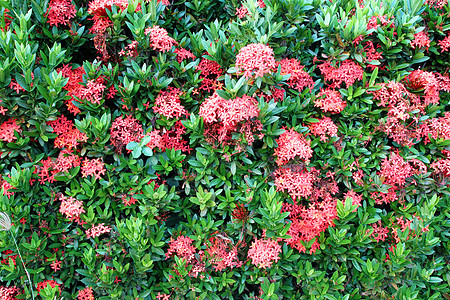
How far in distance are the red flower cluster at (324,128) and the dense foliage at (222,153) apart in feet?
0.04

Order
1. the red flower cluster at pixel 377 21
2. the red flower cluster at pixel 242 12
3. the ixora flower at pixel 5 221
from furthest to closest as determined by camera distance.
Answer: the red flower cluster at pixel 242 12, the red flower cluster at pixel 377 21, the ixora flower at pixel 5 221

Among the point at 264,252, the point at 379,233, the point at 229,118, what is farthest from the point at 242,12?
the point at 379,233

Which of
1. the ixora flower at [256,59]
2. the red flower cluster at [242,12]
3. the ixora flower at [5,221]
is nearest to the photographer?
the ixora flower at [5,221]

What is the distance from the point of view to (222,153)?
2.62 m

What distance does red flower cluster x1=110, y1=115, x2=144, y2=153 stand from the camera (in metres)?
2.59

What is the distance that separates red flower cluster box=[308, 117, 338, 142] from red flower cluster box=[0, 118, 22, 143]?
8.14ft

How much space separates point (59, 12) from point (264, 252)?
263 cm

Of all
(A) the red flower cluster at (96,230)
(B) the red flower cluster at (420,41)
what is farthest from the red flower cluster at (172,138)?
(B) the red flower cluster at (420,41)

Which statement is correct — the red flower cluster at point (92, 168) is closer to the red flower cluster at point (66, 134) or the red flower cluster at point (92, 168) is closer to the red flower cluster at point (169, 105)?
the red flower cluster at point (66, 134)

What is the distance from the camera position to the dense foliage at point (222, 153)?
8.18ft

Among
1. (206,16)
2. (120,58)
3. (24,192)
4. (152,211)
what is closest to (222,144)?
(152,211)

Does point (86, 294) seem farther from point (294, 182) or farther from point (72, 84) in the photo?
point (294, 182)

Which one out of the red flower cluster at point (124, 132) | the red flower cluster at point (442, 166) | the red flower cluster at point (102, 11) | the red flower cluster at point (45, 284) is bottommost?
the red flower cluster at point (45, 284)

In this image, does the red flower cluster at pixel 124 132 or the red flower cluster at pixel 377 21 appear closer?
the red flower cluster at pixel 124 132
